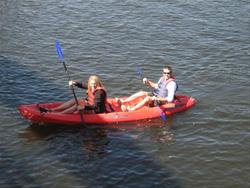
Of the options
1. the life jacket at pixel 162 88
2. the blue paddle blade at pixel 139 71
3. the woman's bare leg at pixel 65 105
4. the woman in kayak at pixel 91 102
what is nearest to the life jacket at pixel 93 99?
the woman in kayak at pixel 91 102

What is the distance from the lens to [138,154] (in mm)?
14305

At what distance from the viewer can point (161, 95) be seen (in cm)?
1653

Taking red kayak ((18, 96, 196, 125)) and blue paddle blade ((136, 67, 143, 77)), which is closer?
red kayak ((18, 96, 196, 125))

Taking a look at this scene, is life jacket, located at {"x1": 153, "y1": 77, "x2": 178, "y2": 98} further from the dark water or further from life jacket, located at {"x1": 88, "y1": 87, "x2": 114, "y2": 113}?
life jacket, located at {"x1": 88, "y1": 87, "x2": 114, "y2": 113}

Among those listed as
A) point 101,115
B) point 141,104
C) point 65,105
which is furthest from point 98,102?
point 141,104

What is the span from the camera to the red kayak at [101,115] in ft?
50.1

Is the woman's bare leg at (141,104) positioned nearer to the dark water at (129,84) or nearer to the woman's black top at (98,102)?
the dark water at (129,84)

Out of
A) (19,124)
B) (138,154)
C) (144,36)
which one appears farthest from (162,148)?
(144,36)

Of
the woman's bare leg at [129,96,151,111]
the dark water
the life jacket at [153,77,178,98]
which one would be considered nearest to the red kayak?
the woman's bare leg at [129,96,151,111]

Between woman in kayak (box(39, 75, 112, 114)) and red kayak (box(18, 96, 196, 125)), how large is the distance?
0.22m

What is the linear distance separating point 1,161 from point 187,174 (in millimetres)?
5082

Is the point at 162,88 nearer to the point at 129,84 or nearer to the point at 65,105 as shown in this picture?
the point at 129,84

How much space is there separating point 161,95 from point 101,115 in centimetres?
222

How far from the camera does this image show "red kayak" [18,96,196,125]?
15273mm
